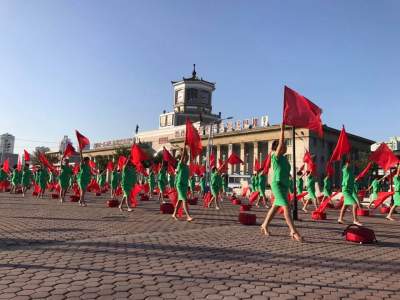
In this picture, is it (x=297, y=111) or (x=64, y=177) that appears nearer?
(x=297, y=111)

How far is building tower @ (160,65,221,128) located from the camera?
9612 centimetres

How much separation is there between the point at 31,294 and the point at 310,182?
1459 cm

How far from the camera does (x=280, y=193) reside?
841 centimetres

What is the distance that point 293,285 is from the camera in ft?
16.1

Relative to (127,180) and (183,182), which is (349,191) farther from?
(127,180)

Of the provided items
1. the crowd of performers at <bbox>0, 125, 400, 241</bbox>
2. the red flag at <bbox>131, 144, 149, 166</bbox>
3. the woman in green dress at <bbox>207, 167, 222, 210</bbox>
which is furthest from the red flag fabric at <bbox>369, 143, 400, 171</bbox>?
the red flag at <bbox>131, 144, 149, 166</bbox>

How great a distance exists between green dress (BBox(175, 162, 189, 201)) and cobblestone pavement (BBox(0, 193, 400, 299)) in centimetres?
223

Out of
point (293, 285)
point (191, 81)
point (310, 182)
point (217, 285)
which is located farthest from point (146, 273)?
point (191, 81)

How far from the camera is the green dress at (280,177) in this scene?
845 centimetres

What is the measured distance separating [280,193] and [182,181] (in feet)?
13.2

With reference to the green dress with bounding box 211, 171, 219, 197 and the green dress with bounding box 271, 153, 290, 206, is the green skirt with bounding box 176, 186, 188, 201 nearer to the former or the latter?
Answer: the green dress with bounding box 271, 153, 290, 206

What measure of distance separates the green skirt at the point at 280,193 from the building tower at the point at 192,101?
86.5 metres

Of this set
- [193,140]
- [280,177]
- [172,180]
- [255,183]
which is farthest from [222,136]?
[280,177]

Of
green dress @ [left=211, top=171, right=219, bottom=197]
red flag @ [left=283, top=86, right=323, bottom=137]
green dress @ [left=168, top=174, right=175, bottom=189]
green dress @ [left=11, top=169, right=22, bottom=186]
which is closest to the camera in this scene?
red flag @ [left=283, top=86, right=323, bottom=137]
